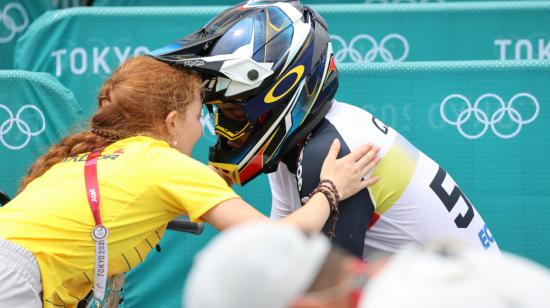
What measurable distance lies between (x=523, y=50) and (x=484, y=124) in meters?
1.36

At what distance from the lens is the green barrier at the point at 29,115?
16.1 feet

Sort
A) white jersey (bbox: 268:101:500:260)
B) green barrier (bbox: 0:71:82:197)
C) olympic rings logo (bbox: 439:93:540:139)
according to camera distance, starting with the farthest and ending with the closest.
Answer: green barrier (bbox: 0:71:82:197), olympic rings logo (bbox: 439:93:540:139), white jersey (bbox: 268:101:500:260)

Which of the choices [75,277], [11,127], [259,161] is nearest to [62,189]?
[75,277]

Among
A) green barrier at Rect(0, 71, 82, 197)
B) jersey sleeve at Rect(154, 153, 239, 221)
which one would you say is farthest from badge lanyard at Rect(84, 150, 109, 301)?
green barrier at Rect(0, 71, 82, 197)

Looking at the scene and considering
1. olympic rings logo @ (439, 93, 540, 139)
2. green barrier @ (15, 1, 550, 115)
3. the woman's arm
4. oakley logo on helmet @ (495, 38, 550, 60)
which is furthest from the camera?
oakley logo on helmet @ (495, 38, 550, 60)

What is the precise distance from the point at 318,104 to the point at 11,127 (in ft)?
7.51

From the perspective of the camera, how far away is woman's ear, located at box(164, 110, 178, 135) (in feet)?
10.4

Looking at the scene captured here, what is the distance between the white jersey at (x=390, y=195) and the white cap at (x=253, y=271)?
150 centimetres

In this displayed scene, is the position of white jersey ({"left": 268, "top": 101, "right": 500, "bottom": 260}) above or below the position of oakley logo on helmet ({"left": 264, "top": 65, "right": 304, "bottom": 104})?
below

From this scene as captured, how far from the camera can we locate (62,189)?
2.99 metres

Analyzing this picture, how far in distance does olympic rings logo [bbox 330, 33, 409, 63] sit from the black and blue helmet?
2.49m

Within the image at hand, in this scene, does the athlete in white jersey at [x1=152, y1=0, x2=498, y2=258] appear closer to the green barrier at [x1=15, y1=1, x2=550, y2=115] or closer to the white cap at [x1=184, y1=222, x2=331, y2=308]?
the white cap at [x1=184, y1=222, x2=331, y2=308]

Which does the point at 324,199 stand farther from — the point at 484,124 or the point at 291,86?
the point at 484,124

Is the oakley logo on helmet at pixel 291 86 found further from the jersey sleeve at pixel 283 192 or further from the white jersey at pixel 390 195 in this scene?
the jersey sleeve at pixel 283 192
